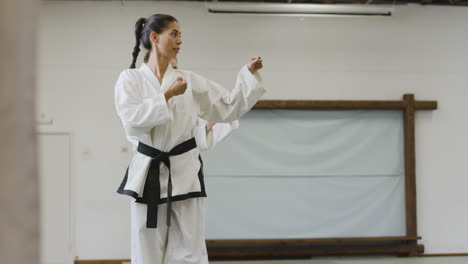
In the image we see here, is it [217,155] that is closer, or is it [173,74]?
[173,74]

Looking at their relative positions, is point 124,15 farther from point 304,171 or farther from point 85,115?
point 304,171

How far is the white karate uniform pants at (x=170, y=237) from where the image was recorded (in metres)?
2.23

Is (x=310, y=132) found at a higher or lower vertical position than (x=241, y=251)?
higher

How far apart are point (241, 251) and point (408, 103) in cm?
232

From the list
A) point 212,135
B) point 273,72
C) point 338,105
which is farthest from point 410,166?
point 212,135

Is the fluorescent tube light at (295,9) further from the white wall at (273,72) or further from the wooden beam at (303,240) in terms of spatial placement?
the wooden beam at (303,240)

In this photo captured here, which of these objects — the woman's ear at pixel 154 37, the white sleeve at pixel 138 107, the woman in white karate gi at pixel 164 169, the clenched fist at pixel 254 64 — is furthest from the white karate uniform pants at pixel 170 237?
the woman's ear at pixel 154 37

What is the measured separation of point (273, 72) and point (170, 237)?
3.74 metres

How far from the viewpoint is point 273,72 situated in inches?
229

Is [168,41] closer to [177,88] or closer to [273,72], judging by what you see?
[177,88]

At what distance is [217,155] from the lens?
566 centimetres

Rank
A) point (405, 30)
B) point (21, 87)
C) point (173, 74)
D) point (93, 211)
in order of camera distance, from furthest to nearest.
Answer: point (405, 30)
point (93, 211)
point (173, 74)
point (21, 87)

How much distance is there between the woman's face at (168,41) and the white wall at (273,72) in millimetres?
3275

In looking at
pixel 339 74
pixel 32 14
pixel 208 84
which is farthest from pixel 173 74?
pixel 339 74
